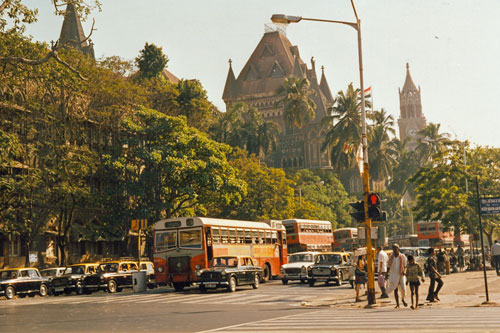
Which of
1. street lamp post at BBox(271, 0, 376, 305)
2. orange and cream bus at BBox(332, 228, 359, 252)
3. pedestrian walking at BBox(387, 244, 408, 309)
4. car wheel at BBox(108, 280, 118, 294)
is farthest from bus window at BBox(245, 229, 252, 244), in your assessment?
orange and cream bus at BBox(332, 228, 359, 252)

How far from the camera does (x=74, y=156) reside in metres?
42.5

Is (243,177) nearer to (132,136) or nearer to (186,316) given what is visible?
(132,136)

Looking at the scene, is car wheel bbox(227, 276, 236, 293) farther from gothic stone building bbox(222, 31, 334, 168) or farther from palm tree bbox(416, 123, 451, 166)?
gothic stone building bbox(222, 31, 334, 168)

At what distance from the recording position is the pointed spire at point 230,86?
12649 centimetres

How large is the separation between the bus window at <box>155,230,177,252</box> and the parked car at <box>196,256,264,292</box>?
1.88m

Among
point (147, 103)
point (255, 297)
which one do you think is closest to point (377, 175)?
point (147, 103)

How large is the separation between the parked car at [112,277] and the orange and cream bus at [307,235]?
14815 millimetres

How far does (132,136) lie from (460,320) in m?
36.2

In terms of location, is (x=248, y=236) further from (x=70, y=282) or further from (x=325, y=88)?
(x=325, y=88)

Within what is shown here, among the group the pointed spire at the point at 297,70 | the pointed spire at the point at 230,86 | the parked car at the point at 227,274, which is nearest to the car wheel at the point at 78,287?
the parked car at the point at 227,274

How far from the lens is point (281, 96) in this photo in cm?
12069

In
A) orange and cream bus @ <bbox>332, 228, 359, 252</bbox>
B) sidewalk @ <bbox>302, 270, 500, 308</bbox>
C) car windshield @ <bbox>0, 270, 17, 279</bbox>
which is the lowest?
sidewalk @ <bbox>302, 270, 500, 308</bbox>

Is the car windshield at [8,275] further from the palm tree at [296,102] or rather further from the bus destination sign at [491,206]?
the palm tree at [296,102]

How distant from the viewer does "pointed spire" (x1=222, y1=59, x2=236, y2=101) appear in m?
126
